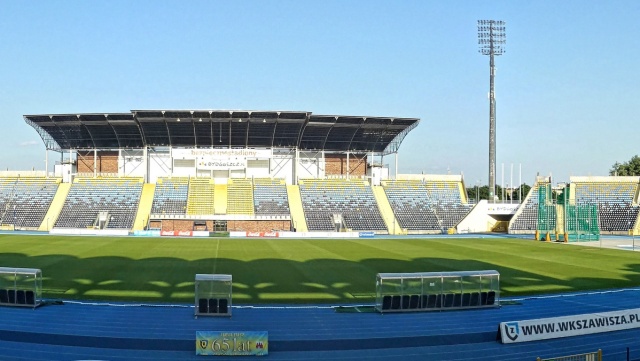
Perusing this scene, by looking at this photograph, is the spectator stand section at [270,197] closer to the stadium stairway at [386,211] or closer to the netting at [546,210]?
the stadium stairway at [386,211]

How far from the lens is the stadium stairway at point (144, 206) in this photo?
193 feet

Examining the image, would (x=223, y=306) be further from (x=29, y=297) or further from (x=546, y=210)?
(x=546, y=210)

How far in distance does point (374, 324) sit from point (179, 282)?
9.81 m

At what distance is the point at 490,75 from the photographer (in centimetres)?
6912

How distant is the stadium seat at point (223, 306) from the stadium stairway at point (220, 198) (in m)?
44.0

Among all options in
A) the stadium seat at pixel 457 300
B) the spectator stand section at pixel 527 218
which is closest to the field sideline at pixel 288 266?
the stadium seat at pixel 457 300

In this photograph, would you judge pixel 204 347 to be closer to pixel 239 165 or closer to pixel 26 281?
pixel 26 281

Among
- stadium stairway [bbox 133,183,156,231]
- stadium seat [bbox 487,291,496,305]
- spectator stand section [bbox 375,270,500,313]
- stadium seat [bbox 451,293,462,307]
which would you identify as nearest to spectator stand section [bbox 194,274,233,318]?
spectator stand section [bbox 375,270,500,313]

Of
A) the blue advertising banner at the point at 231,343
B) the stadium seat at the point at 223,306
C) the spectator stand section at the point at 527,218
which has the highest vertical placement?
the spectator stand section at the point at 527,218

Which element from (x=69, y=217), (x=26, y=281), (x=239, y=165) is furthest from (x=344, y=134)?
(x=26, y=281)

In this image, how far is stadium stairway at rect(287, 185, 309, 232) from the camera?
197 ft

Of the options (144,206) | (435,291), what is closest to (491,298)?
(435,291)

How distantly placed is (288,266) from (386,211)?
36107 millimetres

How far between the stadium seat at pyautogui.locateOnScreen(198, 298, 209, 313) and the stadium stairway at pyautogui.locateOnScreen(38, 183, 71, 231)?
154 ft
